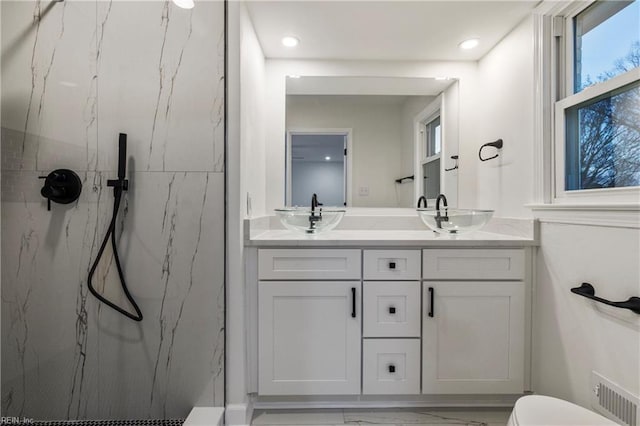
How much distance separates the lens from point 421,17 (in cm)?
152

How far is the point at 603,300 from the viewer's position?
1.11 meters

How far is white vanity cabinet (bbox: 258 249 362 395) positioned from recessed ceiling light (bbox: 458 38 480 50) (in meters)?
1.41

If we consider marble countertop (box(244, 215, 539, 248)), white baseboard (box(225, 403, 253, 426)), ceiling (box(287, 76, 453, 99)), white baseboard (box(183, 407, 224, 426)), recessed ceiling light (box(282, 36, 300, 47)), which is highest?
recessed ceiling light (box(282, 36, 300, 47))

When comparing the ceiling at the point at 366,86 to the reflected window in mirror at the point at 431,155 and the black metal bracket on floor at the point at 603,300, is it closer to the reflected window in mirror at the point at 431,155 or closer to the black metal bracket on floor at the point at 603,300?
the reflected window in mirror at the point at 431,155

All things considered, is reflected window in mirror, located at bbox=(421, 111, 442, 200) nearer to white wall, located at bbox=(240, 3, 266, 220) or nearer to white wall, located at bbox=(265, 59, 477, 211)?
white wall, located at bbox=(265, 59, 477, 211)

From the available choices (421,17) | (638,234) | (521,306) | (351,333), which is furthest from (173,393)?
(421,17)

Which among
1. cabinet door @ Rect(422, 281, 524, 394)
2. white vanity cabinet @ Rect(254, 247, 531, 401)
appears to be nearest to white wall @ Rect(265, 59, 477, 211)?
white vanity cabinet @ Rect(254, 247, 531, 401)

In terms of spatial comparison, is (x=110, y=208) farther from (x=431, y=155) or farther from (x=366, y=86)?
(x=431, y=155)

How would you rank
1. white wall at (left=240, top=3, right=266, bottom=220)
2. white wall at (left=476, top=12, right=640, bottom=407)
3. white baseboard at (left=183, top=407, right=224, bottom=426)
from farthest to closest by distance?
white wall at (left=240, top=3, right=266, bottom=220) → white baseboard at (left=183, top=407, right=224, bottom=426) → white wall at (left=476, top=12, right=640, bottom=407)

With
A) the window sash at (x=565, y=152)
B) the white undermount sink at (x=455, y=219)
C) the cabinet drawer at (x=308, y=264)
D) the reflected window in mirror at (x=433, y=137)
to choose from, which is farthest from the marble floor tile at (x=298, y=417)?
the reflected window in mirror at (x=433, y=137)

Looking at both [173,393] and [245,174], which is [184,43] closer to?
[245,174]

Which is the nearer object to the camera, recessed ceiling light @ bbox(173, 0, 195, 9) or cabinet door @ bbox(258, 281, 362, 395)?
recessed ceiling light @ bbox(173, 0, 195, 9)

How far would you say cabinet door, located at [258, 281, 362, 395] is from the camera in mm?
1456

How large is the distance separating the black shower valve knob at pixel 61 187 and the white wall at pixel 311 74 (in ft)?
3.23
